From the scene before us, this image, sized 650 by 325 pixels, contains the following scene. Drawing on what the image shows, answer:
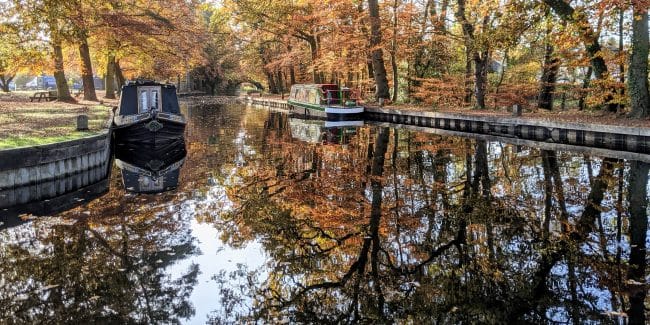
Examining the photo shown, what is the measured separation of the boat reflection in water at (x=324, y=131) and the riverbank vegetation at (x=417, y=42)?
491cm

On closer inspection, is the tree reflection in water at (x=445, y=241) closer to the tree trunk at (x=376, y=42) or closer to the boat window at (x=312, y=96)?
the tree trunk at (x=376, y=42)

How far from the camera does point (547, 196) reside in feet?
35.0

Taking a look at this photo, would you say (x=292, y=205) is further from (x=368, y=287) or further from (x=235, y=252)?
(x=368, y=287)

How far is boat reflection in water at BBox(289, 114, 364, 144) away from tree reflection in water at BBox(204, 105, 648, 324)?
23.7ft

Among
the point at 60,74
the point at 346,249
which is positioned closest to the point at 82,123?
the point at 346,249

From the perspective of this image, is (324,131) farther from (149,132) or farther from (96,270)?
(96,270)

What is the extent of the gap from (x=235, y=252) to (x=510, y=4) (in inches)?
629

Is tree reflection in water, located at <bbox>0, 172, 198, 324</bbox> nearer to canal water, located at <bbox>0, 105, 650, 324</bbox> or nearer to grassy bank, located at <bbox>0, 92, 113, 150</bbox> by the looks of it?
canal water, located at <bbox>0, 105, 650, 324</bbox>

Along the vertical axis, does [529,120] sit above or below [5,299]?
above

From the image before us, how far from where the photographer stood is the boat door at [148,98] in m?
21.5

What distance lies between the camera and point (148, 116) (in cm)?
1927

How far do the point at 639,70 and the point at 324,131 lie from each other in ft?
43.8

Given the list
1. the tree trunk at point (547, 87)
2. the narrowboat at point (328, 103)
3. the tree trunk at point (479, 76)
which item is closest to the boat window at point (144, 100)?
the narrowboat at point (328, 103)

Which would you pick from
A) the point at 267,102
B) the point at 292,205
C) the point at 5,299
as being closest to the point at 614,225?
the point at 292,205
